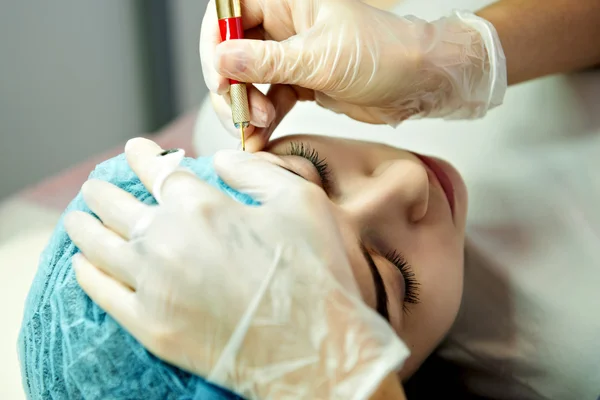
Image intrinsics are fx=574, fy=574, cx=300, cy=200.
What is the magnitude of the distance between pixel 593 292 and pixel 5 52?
177 cm

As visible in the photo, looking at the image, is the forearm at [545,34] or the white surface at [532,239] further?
the forearm at [545,34]

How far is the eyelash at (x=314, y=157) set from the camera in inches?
→ 32.3

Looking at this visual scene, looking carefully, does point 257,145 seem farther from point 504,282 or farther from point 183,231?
point 504,282

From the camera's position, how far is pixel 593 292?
37.7 inches

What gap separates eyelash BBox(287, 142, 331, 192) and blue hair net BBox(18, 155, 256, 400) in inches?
5.2

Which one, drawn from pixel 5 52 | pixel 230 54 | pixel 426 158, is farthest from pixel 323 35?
pixel 5 52

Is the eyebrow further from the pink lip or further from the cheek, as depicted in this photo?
the pink lip

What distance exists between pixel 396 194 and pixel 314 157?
0.43ft

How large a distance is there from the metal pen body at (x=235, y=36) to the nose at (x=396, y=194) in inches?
8.3

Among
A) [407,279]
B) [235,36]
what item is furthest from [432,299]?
[235,36]

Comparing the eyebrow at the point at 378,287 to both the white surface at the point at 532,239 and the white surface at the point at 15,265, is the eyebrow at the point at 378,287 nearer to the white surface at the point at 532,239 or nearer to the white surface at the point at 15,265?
the white surface at the point at 532,239

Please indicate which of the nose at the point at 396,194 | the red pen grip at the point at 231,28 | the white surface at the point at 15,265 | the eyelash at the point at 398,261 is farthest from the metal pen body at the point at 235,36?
the white surface at the point at 15,265

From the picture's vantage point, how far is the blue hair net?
668 mm

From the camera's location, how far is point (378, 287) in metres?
0.74
